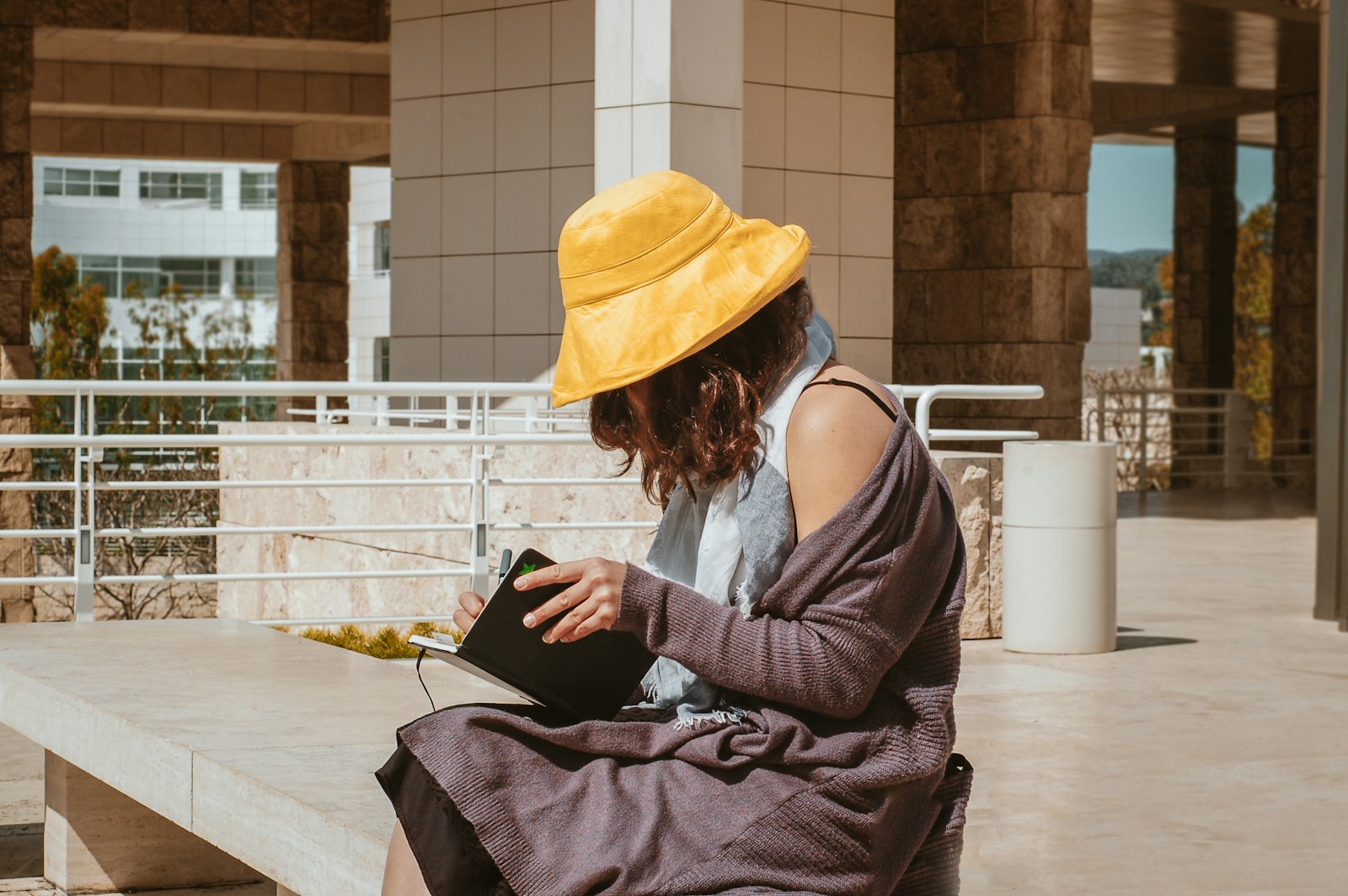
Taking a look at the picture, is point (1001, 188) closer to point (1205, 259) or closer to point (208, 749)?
point (208, 749)

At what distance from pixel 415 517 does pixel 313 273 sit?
55.3 feet

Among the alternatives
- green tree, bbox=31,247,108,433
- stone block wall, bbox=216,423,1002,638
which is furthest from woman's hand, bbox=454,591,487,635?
green tree, bbox=31,247,108,433

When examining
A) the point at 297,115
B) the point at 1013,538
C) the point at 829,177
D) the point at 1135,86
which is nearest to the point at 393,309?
the point at 829,177

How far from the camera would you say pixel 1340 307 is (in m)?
8.85

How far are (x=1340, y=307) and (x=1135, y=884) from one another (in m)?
5.52

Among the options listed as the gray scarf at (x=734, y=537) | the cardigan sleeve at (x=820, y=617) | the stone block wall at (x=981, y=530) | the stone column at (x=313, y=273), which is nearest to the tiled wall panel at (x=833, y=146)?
the stone block wall at (x=981, y=530)

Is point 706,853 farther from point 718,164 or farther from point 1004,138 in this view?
point 1004,138

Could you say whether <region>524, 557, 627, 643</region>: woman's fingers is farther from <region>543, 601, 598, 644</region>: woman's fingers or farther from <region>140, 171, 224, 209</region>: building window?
<region>140, 171, 224, 209</region>: building window

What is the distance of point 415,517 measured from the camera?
38.5ft

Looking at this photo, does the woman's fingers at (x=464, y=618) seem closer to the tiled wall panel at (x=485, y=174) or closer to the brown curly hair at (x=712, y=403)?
the brown curly hair at (x=712, y=403)

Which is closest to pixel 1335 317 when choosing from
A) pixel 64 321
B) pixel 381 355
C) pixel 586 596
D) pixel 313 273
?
pixel 586 596

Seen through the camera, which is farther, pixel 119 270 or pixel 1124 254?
pixel 1124 254

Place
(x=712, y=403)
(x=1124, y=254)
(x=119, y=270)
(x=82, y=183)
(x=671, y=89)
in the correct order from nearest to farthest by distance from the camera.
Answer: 1. (x=712, y=403)
2. (x=671, y=89)
3. (x=119, y=270)
4. (x=82, y=183)
5. (x=1124, y=254)

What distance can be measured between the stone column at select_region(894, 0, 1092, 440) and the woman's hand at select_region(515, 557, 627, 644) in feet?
42.8
